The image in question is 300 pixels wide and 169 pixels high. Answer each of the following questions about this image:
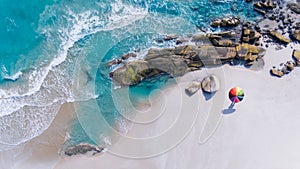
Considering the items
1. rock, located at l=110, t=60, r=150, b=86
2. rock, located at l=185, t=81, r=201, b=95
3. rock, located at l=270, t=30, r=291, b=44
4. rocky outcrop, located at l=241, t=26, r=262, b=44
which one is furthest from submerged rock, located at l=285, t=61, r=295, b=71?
rock, located at l=110, t=60, r=150, b=86

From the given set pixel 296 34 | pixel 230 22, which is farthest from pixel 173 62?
pixel 296 34

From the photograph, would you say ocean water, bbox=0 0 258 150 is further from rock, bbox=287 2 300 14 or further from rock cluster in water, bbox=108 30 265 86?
rock, bbox=287 2 300 14

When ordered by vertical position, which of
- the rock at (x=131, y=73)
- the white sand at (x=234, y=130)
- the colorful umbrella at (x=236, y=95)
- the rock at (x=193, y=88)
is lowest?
the white sand at (x=234, y=130)

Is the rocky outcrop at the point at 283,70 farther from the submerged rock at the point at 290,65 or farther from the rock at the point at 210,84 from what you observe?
the rock at the point at 210,84

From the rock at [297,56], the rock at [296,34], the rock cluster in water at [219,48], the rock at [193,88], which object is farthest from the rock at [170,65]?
the rock at [296,34]

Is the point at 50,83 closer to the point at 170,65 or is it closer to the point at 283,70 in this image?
the point at 170,65

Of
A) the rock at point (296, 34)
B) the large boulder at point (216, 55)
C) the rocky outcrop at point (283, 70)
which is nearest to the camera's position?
the rocky outcrop at point (283, 70)

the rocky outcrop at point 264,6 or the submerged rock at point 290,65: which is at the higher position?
the rocky outcrop at point 264,6
